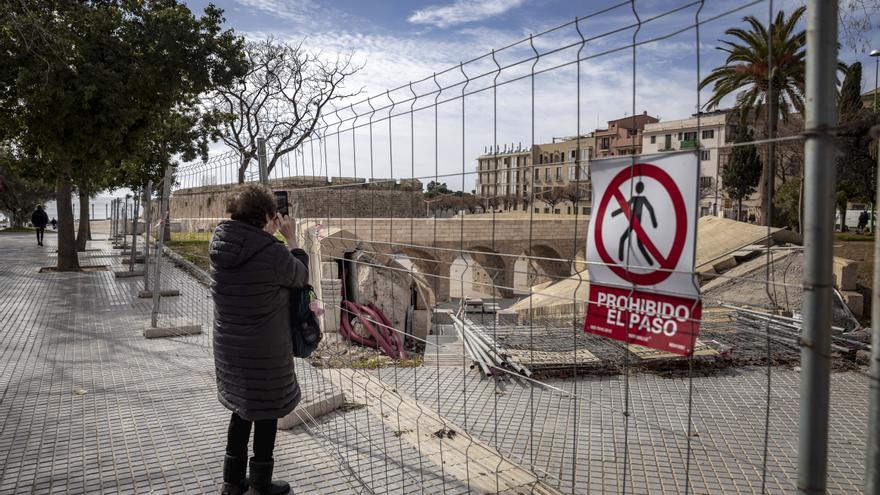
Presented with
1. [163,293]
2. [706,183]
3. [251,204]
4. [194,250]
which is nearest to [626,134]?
[706,183]

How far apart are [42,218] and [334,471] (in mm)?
26150

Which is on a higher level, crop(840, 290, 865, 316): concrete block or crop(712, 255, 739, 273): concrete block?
crop(712, 255, 739, 273): concrete block

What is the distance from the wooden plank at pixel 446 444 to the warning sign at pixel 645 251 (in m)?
1.54

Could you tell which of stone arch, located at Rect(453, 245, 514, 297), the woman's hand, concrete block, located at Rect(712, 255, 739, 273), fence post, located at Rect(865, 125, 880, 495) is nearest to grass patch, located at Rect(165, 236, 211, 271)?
stone arch, located at Rect(453, 245, 514, 297)

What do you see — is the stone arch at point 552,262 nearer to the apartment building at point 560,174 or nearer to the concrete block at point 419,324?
the apartment building at point 560,174

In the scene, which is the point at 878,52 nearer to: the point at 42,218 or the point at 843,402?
the point at 843,402

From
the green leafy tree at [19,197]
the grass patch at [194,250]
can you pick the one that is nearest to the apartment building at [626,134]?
the grass patch at [194,250]

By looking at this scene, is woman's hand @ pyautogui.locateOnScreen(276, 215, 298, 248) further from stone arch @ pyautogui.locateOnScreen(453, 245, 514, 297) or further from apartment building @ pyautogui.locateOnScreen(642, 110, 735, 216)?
apartment building @ pyautogui.locateOnScreen(642, 110, 735, 216)

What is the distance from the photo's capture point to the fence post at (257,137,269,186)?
5.09 meters

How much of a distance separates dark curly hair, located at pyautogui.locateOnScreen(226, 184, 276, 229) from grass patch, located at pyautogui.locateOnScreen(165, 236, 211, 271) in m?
13.9

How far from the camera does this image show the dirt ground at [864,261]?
39.2 ft

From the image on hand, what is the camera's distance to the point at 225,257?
9.56 feet

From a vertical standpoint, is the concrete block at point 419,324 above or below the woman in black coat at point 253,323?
below

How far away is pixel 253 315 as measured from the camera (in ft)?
9.68
